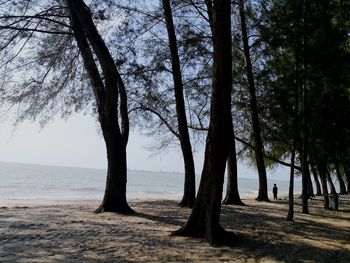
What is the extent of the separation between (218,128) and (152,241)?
309 centimetres

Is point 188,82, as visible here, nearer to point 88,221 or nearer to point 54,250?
point 88,221

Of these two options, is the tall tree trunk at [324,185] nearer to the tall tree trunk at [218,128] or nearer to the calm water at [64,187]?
the tall tree trunk at [218,128]

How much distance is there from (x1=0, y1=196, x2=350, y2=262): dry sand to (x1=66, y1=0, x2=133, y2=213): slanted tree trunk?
179 cm

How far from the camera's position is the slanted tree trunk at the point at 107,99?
16.9 m

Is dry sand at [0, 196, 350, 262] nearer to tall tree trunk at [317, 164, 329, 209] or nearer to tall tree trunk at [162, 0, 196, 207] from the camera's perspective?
tall tree trunk at [162, 0, 196, 207]

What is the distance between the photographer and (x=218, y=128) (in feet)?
35.8

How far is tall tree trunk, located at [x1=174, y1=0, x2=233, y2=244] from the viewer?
1085 cm

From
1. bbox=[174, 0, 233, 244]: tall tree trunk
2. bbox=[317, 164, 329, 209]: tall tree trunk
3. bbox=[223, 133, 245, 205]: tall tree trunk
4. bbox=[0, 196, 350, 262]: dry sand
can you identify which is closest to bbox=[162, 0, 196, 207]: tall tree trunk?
bbox=[223, 133, 245, 205]: tall tree trunk

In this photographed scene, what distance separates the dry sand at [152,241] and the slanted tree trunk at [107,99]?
179 centimetres

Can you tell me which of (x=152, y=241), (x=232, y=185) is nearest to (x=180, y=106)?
(x=232, y=185)

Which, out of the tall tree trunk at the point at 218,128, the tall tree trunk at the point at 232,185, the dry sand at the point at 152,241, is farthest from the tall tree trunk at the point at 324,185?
the tall tree trunk at the point at 218,128

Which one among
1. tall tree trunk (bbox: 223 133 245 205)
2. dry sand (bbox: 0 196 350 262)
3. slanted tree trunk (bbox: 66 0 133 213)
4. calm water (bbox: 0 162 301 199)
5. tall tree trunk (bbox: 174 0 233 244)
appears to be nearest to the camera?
dry sand (bbox: 0 196 350 262)

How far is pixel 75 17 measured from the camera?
17.6 meters

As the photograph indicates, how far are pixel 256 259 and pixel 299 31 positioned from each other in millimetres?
9171
